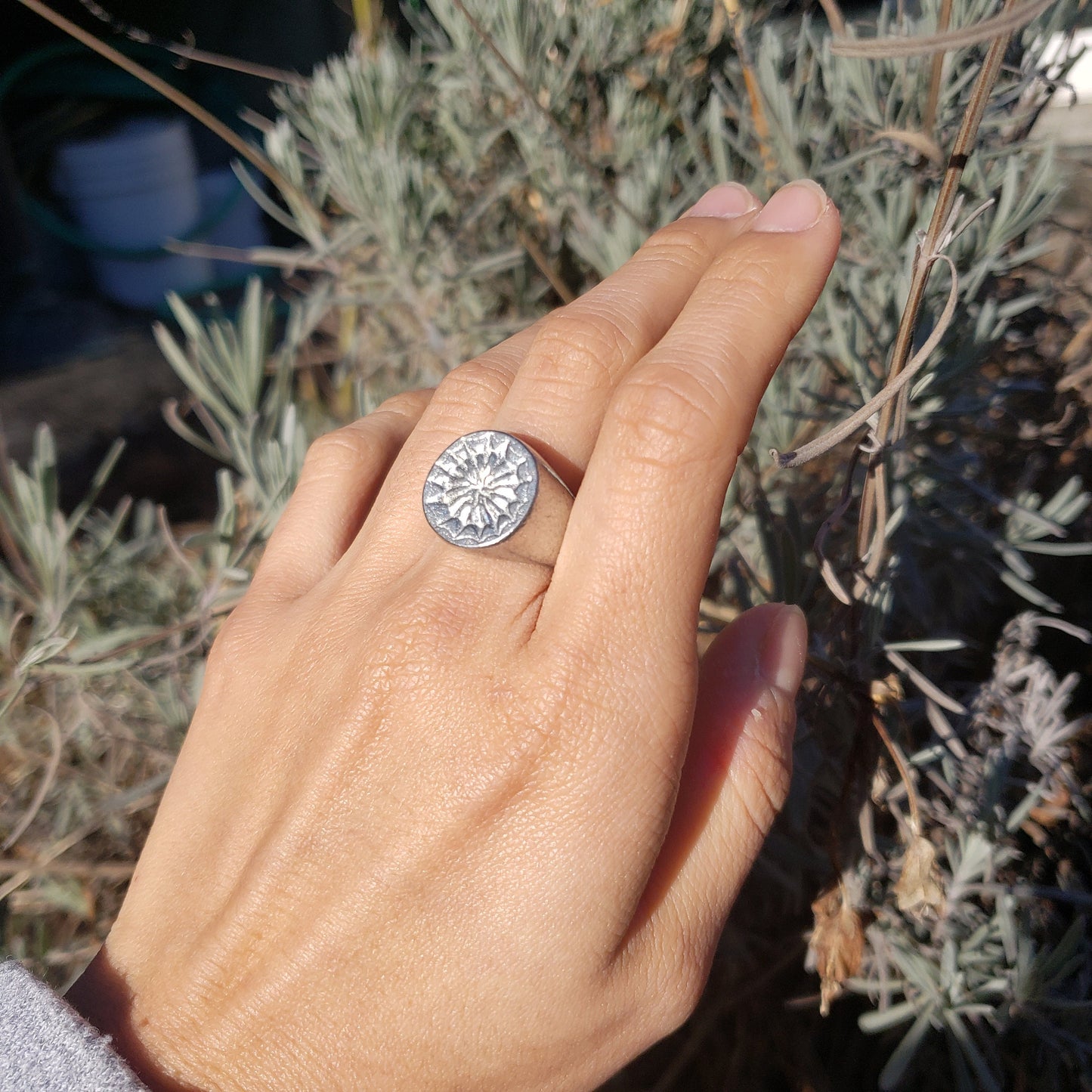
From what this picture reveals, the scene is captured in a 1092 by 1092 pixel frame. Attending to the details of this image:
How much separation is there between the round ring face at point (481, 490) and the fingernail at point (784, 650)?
32 centimetres

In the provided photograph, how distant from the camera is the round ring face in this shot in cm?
104

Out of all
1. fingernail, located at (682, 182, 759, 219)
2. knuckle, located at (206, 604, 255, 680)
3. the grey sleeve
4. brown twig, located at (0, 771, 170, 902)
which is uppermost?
fingernail, located at (682, 182, 759, 219)

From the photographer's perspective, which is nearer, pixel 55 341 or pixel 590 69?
pixel 590 69

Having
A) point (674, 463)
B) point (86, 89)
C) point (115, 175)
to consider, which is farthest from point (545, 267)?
point (86, 89)

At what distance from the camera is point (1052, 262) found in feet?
8.74

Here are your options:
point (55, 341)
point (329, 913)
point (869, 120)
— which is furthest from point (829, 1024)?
point (55, 341)

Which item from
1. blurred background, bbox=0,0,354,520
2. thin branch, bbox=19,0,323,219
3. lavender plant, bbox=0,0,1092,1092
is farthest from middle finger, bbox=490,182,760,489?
blurred background, bbox=0,0,354,520

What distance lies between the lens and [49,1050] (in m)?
0.95

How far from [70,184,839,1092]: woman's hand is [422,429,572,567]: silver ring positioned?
3cm

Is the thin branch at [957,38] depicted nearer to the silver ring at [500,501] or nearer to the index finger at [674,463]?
the index finger at [674,463]

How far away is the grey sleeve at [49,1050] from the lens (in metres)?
0.92

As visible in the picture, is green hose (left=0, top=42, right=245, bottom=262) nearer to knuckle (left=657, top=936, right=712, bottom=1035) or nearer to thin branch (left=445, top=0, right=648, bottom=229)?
thin branch (left=445, top=0, right=648, bottom=229)

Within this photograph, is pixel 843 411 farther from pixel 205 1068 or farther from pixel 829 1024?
pixel 205 1068

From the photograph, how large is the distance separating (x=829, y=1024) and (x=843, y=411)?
1.06 m
